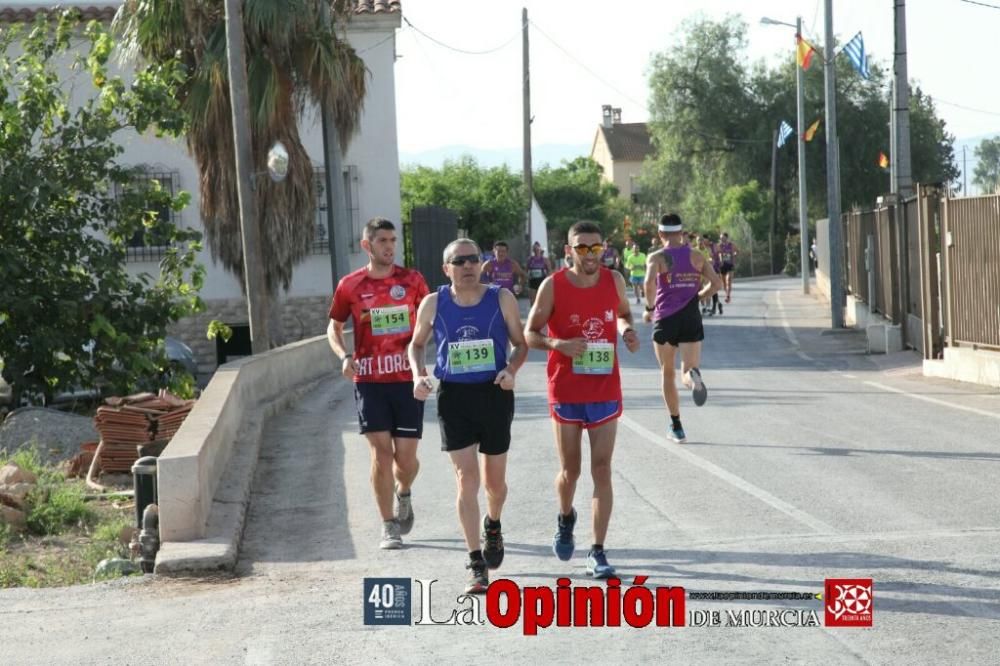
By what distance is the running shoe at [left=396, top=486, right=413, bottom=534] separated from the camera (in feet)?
31.0

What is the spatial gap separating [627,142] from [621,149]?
1222 millimetres

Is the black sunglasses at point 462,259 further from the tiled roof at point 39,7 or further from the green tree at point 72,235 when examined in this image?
the tiled roof at point 39,7

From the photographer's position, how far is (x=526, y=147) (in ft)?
149

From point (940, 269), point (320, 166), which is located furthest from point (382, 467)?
point (320, 166)

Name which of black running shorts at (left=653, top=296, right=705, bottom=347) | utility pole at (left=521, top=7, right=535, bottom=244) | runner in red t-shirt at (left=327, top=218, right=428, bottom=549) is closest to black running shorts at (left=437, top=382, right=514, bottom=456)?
runner in red t-shirt at (left=327, top=218, right=428, bottom=549)

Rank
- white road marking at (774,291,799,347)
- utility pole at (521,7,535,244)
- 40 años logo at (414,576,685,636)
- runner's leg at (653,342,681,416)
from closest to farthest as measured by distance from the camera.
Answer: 40 años logo at (414,576,685,636), runner's leg at (653,342,681,416), white road marking at (774,291,799,347), utility pole at (521,7,535,244)

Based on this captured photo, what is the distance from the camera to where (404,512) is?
374 inches

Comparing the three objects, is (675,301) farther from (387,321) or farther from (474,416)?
(474,416)

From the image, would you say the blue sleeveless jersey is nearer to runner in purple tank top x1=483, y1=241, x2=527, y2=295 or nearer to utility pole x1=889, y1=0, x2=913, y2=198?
runner in purple tank top x1=483, y1=241, x2=527, y2=295

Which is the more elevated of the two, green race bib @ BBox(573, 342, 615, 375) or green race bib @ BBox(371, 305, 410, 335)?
green race bib @ BBox(371, 305, 410, 335)

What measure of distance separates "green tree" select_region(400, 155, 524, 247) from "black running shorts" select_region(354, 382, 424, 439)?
36264mm

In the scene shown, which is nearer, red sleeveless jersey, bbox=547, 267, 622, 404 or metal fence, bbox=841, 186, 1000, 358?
red sleeveless jersey, bbox=547, 267, 622, 404

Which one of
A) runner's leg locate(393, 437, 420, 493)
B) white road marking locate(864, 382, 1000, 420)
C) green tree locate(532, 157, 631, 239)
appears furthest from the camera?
green tree locate(532, 157, 631, 239)

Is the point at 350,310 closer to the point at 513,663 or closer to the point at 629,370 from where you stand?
the point at 513,663
